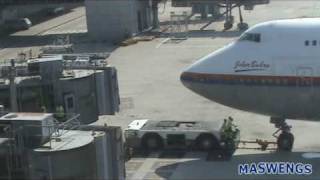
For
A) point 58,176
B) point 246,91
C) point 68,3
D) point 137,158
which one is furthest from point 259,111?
point 68,3

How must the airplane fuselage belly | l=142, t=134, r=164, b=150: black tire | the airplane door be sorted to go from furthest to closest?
l=142, t=134, r=164, b=150: black tire → the airplane fuselage belly → the airplane door

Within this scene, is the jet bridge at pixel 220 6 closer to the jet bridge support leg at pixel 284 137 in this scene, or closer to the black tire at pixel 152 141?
the black tire at pixel 152 141

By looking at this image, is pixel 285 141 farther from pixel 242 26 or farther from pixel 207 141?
pixel 242 26

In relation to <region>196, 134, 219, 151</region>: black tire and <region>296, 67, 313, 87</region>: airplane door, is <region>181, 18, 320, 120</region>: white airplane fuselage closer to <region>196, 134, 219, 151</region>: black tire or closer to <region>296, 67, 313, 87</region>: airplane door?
<region>296, 67, 313, 87</region>: airplane door

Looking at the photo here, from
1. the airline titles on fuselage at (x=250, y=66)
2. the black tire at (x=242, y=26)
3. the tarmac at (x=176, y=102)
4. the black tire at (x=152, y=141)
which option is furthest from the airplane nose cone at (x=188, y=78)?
the black tire at (x=242, y=26)

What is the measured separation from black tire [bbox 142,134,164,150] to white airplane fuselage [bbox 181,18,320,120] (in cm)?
329

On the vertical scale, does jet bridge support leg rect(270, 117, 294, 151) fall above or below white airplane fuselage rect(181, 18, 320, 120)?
below

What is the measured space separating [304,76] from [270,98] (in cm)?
190

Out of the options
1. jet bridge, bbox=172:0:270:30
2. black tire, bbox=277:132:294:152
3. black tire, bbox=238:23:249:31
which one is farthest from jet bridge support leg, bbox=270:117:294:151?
jet bridge, bbox=172:0:270:30

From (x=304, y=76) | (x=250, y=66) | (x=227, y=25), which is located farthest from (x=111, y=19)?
(x=304, y=76)

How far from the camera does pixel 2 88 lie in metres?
26.1

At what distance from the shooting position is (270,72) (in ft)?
98.7

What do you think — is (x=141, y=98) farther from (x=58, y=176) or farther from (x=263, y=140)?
(x=58, y=176)

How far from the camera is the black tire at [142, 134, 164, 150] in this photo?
32938mm
